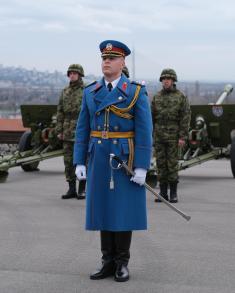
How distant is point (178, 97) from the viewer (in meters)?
9.02

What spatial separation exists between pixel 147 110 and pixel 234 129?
7.39 metres

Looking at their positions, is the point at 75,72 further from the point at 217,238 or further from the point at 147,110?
the point at 147,110

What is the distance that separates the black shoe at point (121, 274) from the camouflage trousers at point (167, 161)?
387 centimetres

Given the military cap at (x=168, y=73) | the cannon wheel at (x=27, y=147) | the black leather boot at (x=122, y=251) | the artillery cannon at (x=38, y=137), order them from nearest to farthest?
the black leather boot at (x=122, y=251) < the military cap at (x=168, y=73) < the artillery cannon at (x=38, y=137) < the cannon wheel at (x=27, y=147)

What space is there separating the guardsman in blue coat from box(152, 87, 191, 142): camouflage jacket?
3.79 meters

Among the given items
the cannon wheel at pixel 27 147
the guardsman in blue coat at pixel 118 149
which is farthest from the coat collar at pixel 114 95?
the cannon wheel at pixel 27 147

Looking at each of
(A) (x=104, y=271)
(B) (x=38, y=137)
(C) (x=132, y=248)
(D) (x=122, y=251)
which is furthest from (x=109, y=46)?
(B) (x=38, y=137)

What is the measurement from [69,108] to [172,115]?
4.62ft

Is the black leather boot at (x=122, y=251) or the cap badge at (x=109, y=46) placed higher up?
the cap badge at (x=109, y=46)

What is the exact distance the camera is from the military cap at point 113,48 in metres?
5.16

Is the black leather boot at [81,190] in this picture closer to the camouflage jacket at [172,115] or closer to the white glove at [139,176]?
the camouflage jacket at [172,115]

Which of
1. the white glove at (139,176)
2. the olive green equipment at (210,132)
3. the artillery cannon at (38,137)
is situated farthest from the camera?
the artillery cannon at (38,137)

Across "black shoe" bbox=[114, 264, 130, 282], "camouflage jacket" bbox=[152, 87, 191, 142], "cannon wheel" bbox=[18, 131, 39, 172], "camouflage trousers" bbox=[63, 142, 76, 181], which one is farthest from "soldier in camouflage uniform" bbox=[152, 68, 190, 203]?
"cannon wheel" bbox=[18, 131, 39, 172]

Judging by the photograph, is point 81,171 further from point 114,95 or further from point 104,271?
point 104,271
